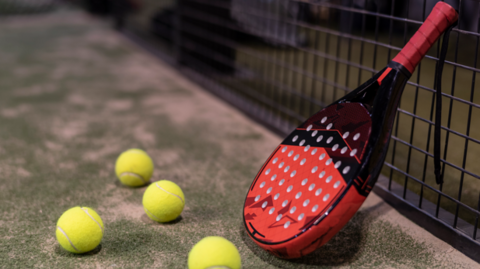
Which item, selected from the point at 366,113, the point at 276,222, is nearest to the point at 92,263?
the point at 276,222

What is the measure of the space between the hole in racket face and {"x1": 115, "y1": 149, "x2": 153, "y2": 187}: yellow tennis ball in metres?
0.52

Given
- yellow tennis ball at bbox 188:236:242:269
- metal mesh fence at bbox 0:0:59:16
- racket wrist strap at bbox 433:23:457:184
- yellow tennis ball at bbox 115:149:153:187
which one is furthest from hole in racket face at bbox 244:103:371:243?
metal mesh fence at bbox 0:0:59:16

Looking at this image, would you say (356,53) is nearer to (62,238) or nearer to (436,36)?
(436,36)

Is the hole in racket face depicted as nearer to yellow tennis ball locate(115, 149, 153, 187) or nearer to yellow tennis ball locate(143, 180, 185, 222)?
yellow tennis ball locate(143, 180, 185, 222)

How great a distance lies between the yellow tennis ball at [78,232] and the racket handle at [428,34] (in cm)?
92

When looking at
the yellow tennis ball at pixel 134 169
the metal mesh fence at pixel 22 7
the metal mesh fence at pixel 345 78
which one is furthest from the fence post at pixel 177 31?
the metal mesh fence at pixel 22 7

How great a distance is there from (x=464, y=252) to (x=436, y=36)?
613mm

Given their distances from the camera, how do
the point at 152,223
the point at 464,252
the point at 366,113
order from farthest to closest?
1. the point at 152,223
2. the point at 464,252
3. the point at 366,113

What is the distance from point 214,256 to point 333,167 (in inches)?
14.6

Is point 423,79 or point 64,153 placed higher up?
point 423,79

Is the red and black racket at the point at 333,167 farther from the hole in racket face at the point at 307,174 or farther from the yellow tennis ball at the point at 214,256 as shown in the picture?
the yellow tennis ball at the point at 214,256

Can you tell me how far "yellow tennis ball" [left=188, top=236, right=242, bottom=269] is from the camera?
992 mm

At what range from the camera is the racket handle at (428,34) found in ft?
3.58

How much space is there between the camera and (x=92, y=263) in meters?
1.16
